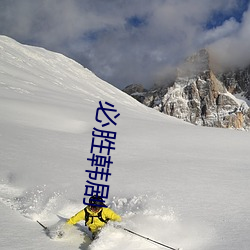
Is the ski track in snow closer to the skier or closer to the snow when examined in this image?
the snow

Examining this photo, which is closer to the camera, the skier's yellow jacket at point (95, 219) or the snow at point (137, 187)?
the snow at point (137, 187)

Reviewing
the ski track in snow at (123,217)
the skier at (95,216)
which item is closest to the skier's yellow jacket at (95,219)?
the skier at (95,216)

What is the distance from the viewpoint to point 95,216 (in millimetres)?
5918

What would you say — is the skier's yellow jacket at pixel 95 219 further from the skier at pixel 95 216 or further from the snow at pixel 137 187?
the snow at pixel 137 187

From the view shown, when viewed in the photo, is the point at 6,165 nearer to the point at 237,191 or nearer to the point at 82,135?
the point at 82,135

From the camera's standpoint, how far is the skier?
5844 millimetres

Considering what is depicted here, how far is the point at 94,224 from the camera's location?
5.93 m

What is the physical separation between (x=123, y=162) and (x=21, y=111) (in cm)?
989

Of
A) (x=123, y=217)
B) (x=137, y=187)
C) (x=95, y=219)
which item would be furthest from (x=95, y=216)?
(x=137, y=187)

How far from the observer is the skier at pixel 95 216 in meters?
5.84

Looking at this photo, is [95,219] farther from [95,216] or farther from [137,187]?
[137,187]

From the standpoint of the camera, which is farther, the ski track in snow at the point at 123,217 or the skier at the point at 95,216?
the skier at the point at 95,216

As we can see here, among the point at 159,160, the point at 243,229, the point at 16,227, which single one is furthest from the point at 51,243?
the point at 159,160

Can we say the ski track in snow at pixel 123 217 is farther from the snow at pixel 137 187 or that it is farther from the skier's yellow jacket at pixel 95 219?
the skier's yellow jacket at pixel 95 219
